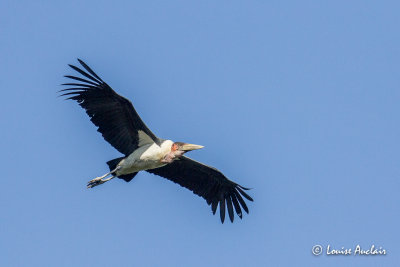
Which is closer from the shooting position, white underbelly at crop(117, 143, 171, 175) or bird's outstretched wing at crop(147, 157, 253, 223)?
white underbelly at crop(117, 143, 171, 175)

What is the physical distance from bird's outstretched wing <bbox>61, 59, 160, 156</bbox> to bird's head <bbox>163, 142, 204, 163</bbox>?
20.2 inches

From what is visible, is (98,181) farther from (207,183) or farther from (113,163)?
(207,183)

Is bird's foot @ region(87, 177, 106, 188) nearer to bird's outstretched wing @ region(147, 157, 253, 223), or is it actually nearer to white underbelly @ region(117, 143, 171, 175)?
white underbelly @ region(117, 143, 171, 175)

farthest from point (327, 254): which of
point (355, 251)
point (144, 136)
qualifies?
point (144, 136)

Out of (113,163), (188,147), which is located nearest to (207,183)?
(188,147)

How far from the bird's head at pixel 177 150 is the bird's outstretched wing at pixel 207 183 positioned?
85 centimetres

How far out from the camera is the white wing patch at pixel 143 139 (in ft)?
77.9

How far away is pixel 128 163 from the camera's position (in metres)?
23.6

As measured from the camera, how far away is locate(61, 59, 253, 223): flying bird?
23203mm

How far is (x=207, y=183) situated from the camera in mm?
25812

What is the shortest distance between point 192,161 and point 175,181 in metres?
0.97

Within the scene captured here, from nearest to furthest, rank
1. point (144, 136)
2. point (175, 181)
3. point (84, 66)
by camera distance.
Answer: point (84, 66), point (144, 136), point (175, 181)

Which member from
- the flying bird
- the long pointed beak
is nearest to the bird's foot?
the flying bird

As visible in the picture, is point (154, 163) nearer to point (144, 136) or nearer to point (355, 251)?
point (144, 136)
